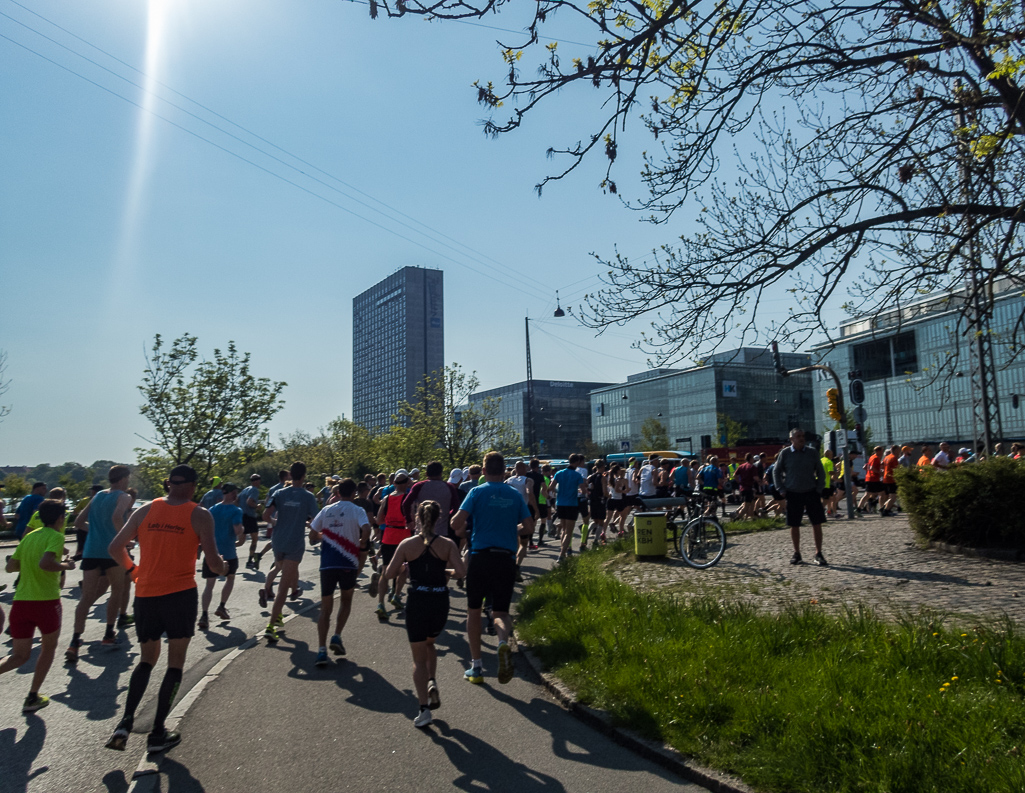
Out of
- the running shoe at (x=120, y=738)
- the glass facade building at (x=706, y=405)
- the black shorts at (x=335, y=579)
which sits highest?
the glass facade building at (x=706, y=405)

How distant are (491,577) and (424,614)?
1.16 metres

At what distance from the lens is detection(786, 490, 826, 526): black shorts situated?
1043 cm

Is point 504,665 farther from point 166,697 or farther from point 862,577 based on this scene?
point 862,577

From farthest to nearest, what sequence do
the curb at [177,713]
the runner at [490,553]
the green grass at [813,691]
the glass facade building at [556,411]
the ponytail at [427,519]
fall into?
1. the glass facade building at [556,411]
2. the runner at [490,553]
3. the ponytail at [427,519]
4. the curb at [177,713]
5. the green grass at [813,691]

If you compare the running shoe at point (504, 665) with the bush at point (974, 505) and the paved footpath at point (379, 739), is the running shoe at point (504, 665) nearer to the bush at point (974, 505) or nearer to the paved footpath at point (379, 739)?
the paved footpath at point (379, 739)

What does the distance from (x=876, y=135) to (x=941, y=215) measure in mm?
A: 1690

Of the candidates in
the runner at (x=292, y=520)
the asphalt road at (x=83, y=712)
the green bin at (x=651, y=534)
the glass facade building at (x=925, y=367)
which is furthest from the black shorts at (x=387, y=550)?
the glass facade building at (x=925, y=367)

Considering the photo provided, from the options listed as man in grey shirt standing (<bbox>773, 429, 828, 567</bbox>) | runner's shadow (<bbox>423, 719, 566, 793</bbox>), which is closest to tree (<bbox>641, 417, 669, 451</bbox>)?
man in grey shirt standing (<bbox>773, 429, 828, 567</bbox>)

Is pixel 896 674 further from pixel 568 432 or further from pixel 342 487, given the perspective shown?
pixel 568 432

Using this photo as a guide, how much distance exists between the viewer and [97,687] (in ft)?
21.6

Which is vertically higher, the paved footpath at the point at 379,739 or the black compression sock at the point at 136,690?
the black compression sock at the point at 136,690

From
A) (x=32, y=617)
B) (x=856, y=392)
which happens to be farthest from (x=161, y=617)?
(x=856, y=392)

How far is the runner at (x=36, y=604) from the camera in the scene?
5.93m

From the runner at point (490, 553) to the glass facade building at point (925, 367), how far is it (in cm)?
465
